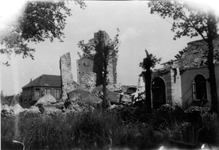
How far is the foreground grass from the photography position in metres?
4.05

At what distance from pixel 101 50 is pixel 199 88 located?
1884 mm

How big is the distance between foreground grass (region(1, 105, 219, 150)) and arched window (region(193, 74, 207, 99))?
357 millimetres

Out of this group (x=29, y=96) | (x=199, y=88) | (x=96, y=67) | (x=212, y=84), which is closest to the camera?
(x=212, y=84)

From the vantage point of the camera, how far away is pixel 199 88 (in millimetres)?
4383

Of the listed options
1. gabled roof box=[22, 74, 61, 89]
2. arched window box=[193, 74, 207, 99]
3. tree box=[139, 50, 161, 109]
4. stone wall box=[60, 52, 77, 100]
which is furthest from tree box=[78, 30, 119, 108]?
arched window box=[193, 74, 207, 99]

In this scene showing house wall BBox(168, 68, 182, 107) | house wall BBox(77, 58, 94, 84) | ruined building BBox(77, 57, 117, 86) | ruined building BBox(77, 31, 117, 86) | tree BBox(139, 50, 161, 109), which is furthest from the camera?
house wall BBox(77, 58, 94, 84)

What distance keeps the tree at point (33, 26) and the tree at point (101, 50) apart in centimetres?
52

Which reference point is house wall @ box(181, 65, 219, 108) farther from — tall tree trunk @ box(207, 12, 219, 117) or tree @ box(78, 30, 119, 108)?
tree @ box(78, 30, 119, 108)

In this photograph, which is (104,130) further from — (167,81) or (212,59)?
(212,59)

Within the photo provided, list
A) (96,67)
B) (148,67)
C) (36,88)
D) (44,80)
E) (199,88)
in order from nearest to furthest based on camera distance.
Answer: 1. (199,88)
2. (148,67)
3. (96,67)
4. (44,80)
5. (36,88)

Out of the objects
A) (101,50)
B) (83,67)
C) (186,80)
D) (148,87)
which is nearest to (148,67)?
(148,87)

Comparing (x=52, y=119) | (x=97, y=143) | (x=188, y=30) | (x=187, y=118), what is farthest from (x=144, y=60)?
(x=52, y=119)

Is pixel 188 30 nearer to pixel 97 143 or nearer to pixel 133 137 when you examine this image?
pixel 133 137

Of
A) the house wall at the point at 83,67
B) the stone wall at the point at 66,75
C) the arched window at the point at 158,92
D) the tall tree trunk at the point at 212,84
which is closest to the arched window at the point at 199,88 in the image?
the tall tree trunk at the point at 212,84
